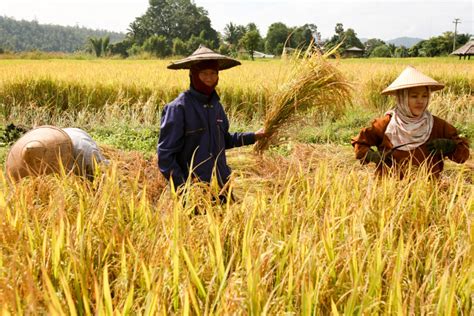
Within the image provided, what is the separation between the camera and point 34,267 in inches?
48.6

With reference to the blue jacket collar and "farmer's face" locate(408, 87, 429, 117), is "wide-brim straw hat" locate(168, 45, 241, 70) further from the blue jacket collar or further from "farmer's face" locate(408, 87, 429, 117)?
"farmer's face" locate(408, 87, 429, 117)

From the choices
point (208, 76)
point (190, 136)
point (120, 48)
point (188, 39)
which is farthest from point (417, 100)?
point (188, 39)

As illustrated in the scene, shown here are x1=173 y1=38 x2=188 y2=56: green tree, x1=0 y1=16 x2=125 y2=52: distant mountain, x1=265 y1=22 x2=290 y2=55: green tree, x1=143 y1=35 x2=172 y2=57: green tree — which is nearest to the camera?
x1=173 y1=38 x2=188 y2=56: green tree

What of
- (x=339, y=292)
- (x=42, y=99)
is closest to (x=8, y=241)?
(x=339, y=292)

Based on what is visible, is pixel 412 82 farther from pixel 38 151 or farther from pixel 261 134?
pixel 38 151

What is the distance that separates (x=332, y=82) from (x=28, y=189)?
2066 millimetres

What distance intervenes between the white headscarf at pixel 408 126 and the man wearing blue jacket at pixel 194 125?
3.48 feet

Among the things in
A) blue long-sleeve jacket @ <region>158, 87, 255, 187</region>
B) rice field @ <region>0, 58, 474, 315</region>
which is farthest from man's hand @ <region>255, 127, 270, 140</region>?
rice field @ <region>0, 58, 474, 315</region>

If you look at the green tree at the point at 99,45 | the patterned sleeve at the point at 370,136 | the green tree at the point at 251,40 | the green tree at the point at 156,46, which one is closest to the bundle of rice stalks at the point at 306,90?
the patterned sleeve at the point at 370,136

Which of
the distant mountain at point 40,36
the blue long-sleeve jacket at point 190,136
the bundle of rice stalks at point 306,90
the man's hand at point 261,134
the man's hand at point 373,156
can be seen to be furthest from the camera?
the distant mountain at point 40,36

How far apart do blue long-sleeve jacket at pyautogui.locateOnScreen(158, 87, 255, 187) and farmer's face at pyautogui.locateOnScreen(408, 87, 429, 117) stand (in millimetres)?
1124

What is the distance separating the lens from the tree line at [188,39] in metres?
42.1

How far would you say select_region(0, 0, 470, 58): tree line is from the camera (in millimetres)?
42106

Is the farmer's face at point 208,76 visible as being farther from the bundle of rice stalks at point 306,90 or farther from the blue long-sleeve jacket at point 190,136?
the bundle of rice stalks at point 306,90
